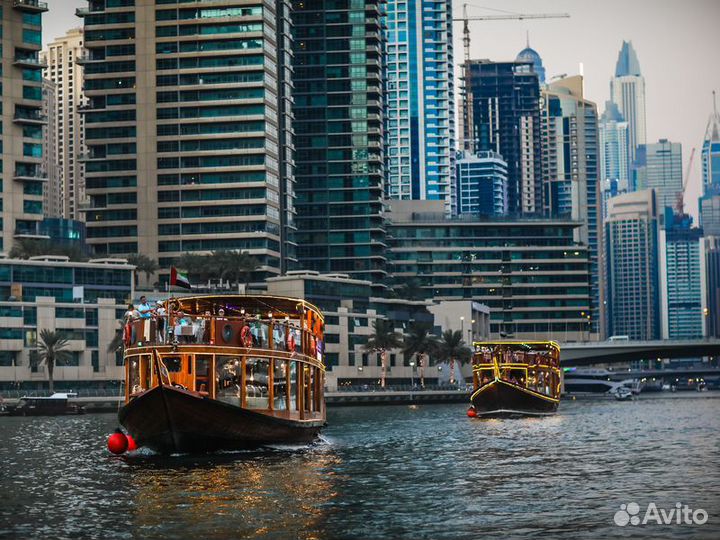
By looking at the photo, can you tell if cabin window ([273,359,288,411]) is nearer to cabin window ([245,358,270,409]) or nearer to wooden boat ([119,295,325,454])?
wooden boat ([119,295,325,454])

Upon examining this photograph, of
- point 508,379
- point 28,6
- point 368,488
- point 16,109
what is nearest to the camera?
point 368,488

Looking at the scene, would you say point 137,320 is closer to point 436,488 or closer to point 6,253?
point 436,488

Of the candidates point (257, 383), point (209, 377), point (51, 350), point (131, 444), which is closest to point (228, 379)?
point (209, 377)

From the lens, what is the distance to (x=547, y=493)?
53.2m

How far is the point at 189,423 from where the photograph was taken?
6450 cm

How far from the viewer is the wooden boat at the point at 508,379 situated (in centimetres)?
12425

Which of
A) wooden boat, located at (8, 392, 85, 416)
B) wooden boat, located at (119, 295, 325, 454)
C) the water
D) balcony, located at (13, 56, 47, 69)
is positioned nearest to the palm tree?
wooden boat, located at (8, 392, 85, 416)

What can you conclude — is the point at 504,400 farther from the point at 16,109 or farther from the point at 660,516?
the point at 16,109

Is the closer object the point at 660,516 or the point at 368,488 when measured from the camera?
the point at 660,516

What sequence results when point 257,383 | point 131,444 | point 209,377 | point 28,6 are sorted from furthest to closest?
point 28,6 → point 131,444 → point 257,383 → point 209,377

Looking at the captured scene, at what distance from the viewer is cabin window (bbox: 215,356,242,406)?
65750mm

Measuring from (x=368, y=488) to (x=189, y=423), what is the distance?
12.8 meters

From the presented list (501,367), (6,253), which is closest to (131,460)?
(501,367)

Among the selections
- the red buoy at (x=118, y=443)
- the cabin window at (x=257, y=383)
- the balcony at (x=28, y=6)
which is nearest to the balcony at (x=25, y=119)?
the balcony at (x=28, y=6)
